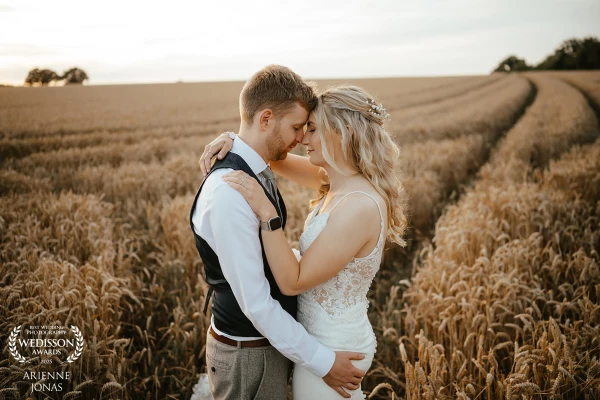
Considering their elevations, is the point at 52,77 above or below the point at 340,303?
above

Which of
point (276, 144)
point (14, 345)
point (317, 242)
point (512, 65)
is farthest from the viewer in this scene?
point (512, 65)

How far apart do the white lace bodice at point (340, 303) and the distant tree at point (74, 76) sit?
977 cm

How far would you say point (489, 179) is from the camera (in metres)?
8.37

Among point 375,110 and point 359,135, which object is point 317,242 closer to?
point 359,135

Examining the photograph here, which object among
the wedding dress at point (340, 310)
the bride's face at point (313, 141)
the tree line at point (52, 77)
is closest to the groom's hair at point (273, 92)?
the bride's face at point (313, 141)

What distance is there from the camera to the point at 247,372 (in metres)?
2.03

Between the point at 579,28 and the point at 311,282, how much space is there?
9653 millimetres

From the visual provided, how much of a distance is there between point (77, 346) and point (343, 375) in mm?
2281

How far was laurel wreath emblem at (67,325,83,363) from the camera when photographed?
295 cm

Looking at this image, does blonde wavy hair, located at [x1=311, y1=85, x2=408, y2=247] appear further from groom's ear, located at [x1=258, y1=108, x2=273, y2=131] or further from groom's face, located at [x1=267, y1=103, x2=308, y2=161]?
groom's ear, located at [x1=258, y1=108, x2=273, y2=131]

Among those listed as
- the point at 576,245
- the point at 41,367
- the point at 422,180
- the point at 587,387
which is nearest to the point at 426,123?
the point at 422,180

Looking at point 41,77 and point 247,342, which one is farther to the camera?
point 41,77

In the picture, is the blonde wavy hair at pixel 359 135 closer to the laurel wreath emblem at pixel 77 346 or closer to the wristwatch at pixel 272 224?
the wristwatch at pixel 272 224

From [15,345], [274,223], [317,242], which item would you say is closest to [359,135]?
[317,242]
